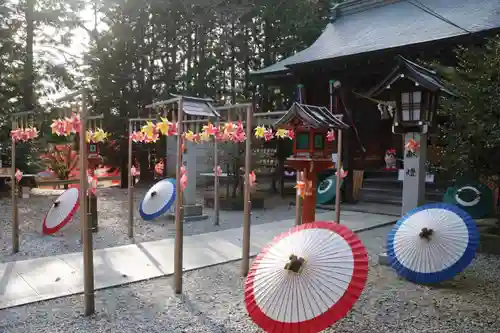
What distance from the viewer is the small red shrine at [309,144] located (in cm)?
480

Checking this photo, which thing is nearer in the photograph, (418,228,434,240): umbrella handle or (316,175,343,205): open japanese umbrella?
(418,228,434,240): umbrella handle

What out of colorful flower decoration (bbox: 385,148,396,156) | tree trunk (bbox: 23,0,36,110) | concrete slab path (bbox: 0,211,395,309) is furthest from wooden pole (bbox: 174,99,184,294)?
tree trunk (bbox: 23,0,36,110)

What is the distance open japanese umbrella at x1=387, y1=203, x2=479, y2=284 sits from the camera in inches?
175

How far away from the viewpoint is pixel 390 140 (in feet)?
48.9

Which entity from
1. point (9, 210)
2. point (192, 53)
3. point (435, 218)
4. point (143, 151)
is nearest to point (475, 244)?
point (435, 218)

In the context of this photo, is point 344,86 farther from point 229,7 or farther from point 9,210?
point 9,210

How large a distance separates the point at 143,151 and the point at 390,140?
9744mm

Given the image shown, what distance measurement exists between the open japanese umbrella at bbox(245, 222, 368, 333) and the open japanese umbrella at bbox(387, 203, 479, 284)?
182 cm

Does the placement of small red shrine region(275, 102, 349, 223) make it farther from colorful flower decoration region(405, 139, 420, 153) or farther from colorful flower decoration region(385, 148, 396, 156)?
colorful flower decoration region(385, 148, 396, 156)

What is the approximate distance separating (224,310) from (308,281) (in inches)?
51.7

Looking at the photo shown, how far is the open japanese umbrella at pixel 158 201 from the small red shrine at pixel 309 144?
13.0 feet

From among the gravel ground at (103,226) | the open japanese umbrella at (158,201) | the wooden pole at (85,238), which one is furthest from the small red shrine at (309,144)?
the open japanese umbrella at (158,201)

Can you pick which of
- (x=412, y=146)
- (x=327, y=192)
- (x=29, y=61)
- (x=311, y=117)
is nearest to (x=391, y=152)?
(x=327, y=192)

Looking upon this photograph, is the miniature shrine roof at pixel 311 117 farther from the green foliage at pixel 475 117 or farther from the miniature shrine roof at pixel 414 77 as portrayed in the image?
the green foliage at pixel 475 117
